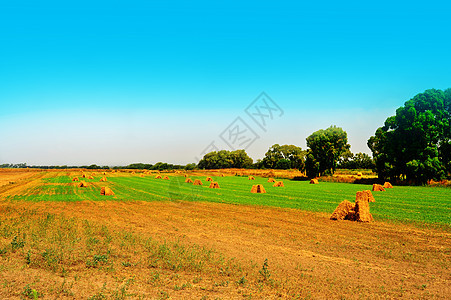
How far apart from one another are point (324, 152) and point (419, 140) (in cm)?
2332

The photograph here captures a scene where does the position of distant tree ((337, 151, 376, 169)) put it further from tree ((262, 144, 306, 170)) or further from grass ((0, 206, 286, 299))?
grass ((0, 206, 286, 299))

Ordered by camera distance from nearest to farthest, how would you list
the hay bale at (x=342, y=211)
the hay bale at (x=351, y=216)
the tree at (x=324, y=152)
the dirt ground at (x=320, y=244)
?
1. the dirt ground at (x=320, y=244)
2. the hay bale at (x=351, y=216)
3. the hay bale at (x=342, y=211)
4. the tree at (x=324, y=152)

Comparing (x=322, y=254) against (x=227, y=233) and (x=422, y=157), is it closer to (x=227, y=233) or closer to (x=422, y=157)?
(x=227, y=233)

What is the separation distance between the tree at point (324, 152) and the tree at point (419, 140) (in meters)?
16.3

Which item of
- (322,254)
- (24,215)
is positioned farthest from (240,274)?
(24,215)

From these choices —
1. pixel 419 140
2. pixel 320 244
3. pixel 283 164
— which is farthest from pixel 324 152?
pixel 283 164

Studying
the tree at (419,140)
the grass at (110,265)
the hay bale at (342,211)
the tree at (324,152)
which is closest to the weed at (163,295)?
the grass at (110,265)

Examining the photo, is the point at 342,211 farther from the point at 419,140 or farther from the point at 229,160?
the point at 229,160

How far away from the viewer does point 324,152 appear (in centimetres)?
7012

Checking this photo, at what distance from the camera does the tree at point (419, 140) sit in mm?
46875

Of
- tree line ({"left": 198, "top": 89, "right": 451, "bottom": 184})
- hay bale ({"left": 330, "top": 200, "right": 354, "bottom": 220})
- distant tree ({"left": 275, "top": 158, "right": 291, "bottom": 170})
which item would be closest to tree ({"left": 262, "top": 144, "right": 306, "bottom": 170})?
distant tree ({"left": 275, "top": 158, "right": 291, "bottom": 170})

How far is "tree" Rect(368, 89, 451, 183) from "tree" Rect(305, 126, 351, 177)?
53.4 ft

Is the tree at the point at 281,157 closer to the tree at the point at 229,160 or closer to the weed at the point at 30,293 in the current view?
the tree at the point at 229,160

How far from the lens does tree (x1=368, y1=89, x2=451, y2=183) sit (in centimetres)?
4688
